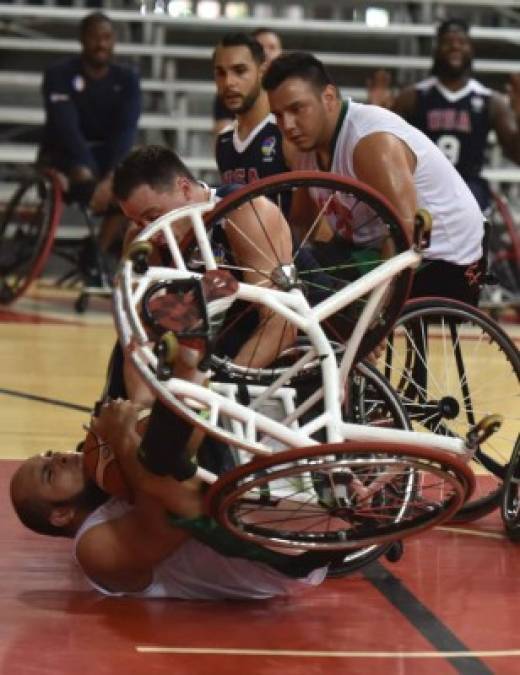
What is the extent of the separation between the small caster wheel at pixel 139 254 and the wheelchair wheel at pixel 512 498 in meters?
1.62

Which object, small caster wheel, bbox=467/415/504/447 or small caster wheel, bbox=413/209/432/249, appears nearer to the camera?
small caster wheel, bbox=467/415/504/447

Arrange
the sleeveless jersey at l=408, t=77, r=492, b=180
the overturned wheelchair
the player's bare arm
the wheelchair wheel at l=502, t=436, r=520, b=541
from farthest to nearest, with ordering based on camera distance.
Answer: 1. the sleeveless jersey at l=408, t=77, r=492, b=180
2. the wheelchair wheel at l=502, t=436, r=520, b=541
3. the player's bare arm
4. the overturned wheelchair

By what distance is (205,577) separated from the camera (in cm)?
418

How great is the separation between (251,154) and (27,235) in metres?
3.40

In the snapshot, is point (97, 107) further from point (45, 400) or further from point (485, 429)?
point (485, 429)

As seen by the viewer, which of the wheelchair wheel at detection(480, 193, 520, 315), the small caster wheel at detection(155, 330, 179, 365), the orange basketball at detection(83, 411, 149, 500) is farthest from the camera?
the wheelchair wheel at detection(480, 193, 520, 315)

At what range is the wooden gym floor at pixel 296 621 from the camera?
12.2 ft

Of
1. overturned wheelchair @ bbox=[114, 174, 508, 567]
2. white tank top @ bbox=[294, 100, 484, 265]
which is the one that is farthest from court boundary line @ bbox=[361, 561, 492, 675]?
white tank top @ bbox=[294, 100, 484, 265]

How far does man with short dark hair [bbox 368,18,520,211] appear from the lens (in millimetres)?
9492

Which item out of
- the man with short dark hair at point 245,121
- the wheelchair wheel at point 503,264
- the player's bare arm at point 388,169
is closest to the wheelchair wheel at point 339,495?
the player's bare arm at point 388,169

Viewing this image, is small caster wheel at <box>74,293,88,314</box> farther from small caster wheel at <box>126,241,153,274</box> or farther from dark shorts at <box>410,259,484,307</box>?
small caster wheel at <box>126,241,153,274</box>

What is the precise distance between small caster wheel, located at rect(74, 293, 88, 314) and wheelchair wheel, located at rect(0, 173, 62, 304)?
0.91 ft

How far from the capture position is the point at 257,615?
13.4 feet

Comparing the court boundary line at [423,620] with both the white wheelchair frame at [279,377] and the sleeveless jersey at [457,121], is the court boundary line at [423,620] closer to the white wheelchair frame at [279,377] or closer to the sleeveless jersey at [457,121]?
the white wheelchair frame at [279,377]
